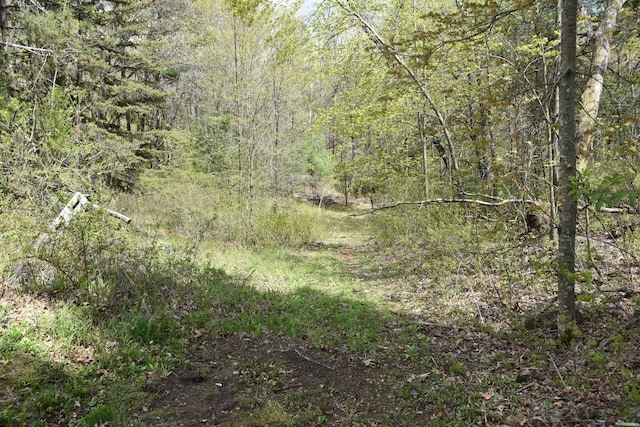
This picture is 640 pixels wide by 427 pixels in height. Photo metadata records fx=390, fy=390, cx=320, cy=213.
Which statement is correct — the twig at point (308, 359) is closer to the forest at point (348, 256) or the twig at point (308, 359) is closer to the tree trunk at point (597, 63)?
the forest at point (348, 256)

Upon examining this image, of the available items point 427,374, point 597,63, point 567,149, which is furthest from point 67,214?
point 597,63

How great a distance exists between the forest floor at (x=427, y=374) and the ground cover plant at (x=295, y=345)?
0.02m

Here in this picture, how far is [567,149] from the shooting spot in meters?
3.83

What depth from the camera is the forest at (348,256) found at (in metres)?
3.60

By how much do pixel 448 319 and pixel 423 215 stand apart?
4.56m

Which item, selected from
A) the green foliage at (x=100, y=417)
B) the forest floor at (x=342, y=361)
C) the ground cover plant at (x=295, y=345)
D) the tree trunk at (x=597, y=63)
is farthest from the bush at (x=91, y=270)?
the tree trunk at (x=597, y=63)

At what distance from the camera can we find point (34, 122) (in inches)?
271

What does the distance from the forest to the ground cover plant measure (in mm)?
25

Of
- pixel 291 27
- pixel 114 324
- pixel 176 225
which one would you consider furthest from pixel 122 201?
pixel 114 324

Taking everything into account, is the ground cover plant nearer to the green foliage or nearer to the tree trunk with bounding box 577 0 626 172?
the green foliage

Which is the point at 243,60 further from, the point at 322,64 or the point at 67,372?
the point at 67,372

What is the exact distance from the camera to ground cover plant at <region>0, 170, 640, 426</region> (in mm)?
3383

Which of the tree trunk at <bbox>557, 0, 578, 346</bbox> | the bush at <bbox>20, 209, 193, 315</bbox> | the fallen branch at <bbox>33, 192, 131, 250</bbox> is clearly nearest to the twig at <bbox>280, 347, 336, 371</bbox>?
the bush at <bbox>20, 209, 193, 315</bbox>

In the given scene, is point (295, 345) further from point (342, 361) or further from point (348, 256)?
point (348, 256)
